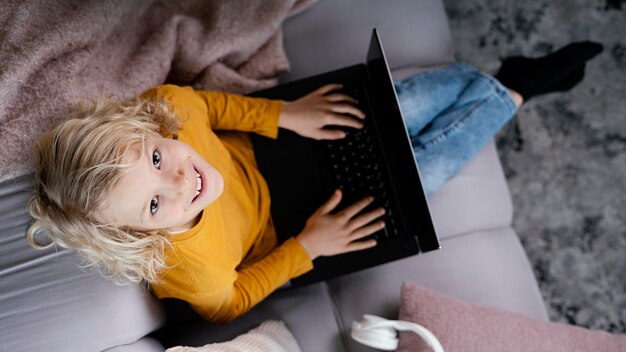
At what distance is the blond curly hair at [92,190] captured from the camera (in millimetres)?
729

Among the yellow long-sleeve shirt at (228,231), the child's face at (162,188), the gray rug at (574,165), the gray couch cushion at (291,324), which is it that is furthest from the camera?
the gray rug at (574,165)

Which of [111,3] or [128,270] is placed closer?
[128,270]

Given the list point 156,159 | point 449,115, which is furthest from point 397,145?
point 156,159

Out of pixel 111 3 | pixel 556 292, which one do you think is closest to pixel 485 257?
pixel 556 292

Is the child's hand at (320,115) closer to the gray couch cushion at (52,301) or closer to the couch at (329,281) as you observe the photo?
the couch at (329,281)

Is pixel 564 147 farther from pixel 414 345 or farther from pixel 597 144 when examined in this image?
pixel 414 345

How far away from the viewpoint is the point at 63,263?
2.75ft

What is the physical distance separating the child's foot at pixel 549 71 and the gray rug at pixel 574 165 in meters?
0.12

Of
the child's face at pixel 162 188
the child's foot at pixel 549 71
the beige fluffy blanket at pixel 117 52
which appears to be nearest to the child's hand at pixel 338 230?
the child's face at pixel 162 188

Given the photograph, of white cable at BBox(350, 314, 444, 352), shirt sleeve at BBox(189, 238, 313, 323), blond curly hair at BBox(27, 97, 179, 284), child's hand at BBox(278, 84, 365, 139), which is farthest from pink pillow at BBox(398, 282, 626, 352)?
blond curly hair at BBox(27, 97, 179, 284)

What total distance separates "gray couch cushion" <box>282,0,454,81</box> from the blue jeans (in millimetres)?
87

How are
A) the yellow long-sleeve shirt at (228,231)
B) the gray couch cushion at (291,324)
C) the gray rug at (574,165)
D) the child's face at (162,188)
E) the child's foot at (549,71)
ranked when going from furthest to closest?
the gray rug at (574,165) → the child's foot at (549,71) → the gray couch cushion at (291,324) → the yellow long-sleeve shirt at (228,231) → the child's face at (162,188)

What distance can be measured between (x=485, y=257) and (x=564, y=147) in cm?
50

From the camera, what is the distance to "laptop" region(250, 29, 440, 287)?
988mm
